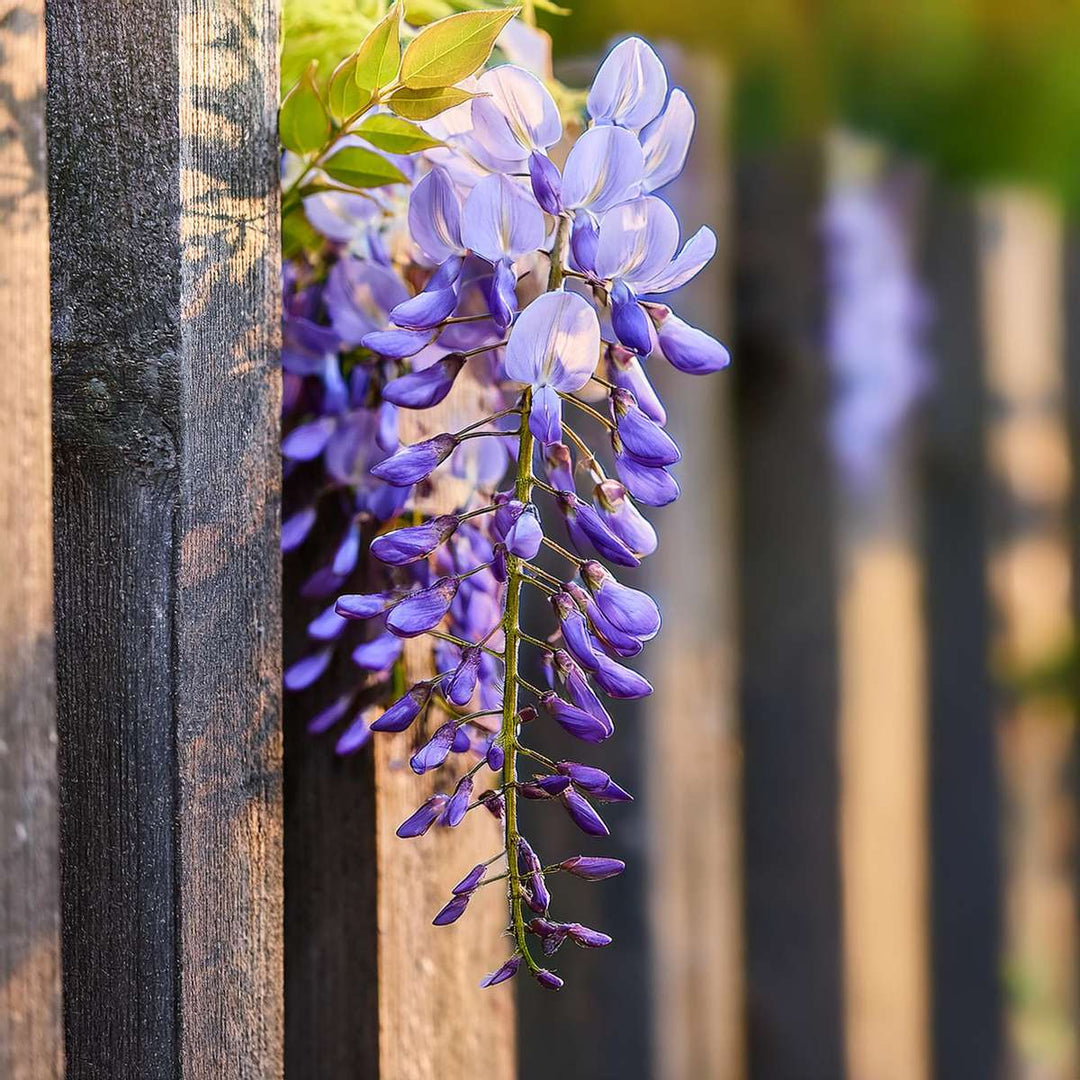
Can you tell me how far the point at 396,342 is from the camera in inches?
17.6

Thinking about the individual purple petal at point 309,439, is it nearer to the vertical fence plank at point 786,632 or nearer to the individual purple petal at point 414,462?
the individual purple petal at point 414,462

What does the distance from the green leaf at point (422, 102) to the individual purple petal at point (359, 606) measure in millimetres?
195

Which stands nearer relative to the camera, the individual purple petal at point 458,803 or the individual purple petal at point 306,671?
the individual purple petal at point 458,803

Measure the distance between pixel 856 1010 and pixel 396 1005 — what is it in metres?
0.77

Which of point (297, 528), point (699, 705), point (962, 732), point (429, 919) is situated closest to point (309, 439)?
point (297, 528)

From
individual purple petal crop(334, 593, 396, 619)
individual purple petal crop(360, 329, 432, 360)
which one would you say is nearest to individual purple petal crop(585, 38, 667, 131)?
individual purple petal crop(360, 329, 432, 360)

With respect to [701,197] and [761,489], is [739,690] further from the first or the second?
[701,197]

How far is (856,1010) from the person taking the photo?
3.92 feet

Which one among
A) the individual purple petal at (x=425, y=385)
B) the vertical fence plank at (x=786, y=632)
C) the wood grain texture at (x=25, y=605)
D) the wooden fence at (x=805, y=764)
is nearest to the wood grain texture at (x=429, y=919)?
the wooden fence at (x=805, y=764)

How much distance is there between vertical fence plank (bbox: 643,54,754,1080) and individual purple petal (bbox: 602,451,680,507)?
64cm

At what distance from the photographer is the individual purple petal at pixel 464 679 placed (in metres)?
0.42

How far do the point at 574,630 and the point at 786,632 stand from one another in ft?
2.69

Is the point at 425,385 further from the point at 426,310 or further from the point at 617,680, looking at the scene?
the point at 617,680

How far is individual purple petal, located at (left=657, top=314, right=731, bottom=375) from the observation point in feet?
1.52
